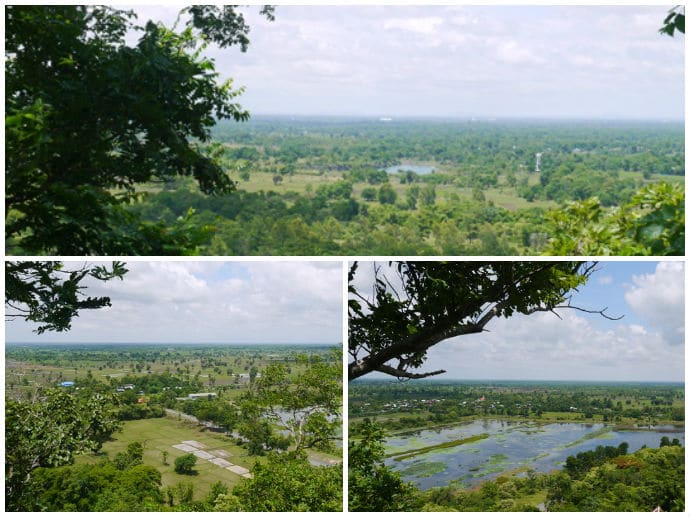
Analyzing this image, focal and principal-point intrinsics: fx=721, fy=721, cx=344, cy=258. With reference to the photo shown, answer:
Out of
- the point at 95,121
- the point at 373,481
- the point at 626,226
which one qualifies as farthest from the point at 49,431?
the point at 626,226

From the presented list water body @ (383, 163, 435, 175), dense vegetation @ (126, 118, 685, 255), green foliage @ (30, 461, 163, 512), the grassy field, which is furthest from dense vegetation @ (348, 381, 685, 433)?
water body @ (383, 163, 435, 175)

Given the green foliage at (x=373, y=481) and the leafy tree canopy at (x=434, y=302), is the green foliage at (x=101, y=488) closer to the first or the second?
the green foliage at (x=373, y=481)

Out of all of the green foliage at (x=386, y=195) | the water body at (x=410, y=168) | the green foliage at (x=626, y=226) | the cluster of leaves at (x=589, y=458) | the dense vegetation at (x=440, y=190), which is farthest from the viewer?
the green foliage at (x=386, y=195)

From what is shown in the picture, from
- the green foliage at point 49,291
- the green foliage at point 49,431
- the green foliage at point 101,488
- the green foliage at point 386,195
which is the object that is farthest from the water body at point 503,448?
the green foliage at point 386,195

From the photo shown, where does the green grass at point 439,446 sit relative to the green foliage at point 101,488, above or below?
above

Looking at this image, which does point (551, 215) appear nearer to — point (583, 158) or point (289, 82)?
point (583, 158)

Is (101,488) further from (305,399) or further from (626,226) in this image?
(626,226)

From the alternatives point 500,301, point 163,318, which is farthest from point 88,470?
point 500,301
